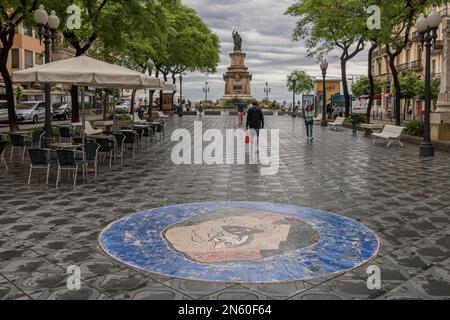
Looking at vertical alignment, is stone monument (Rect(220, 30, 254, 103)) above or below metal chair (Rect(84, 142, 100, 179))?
above

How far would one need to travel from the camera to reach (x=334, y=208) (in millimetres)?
8523

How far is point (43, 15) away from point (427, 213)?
11942 mm

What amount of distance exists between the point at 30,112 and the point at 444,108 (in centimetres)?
2788

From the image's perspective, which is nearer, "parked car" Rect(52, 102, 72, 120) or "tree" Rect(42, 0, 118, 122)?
"tree" Rect(42, 0, 118, 122)

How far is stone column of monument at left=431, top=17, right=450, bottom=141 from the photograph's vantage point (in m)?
18.9

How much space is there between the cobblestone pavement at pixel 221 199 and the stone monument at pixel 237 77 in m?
61.3

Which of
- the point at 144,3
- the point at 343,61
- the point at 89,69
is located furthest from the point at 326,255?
the point at 343,61

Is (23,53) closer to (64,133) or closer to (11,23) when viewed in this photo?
(11,23)

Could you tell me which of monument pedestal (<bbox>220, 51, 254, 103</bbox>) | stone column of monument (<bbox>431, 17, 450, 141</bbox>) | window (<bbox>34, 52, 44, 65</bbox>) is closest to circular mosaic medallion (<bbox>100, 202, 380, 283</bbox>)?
stone column of monument (<bbox>431, 17, 450, 141</bbox>)

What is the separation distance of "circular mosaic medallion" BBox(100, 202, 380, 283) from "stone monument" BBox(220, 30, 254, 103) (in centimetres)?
6877

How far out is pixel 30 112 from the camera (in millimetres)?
35625

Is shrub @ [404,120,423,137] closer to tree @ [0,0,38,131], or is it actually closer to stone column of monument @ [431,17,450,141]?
stone column of monument @ [431,17,450,141]

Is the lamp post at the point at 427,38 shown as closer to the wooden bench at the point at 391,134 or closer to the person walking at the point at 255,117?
the wooden bench at the point at 391,134

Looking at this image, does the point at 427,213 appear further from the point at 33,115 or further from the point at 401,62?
the point at 401,62
